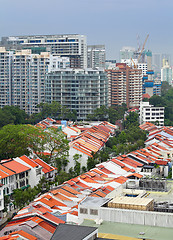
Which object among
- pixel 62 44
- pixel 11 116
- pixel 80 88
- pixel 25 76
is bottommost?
pixel 11 116

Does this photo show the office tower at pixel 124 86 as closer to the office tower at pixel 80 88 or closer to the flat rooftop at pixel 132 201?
the office tower at pixel 80 88

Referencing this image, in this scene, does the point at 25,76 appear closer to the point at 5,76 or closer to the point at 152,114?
the point at 5,76

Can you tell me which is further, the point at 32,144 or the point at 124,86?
the point at 124,86

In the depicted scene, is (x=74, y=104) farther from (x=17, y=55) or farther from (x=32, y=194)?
(x=32, y=194)

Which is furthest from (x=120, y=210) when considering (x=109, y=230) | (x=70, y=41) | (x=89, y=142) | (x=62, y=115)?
(x=70, y=41)

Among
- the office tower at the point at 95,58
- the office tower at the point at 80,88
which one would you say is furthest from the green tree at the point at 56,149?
the office tower at the point at 95,58

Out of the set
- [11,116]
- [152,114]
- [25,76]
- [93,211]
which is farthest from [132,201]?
[25,76]
